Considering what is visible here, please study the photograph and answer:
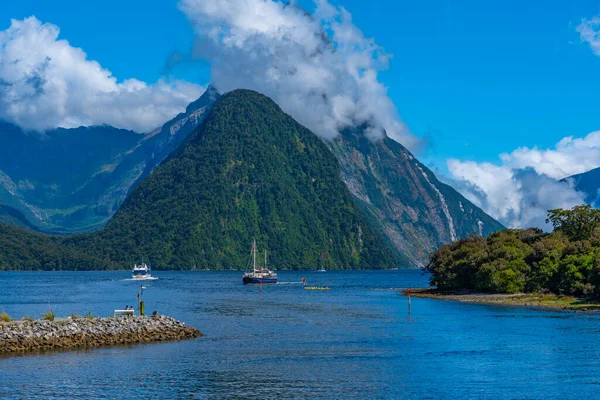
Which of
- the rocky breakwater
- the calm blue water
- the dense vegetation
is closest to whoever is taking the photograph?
the calm blue water

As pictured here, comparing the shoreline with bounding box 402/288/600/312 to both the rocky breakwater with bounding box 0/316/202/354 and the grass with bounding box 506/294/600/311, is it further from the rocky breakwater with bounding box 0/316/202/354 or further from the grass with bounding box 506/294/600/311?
the rocky breakwater with bounding box 0/316/202/354

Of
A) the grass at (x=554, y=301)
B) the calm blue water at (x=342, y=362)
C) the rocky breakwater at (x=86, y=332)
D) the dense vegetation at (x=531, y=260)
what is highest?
the dense vegetation at (x=531, y=260)

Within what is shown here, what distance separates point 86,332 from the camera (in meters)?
78.1

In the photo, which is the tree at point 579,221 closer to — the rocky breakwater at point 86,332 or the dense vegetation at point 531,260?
the dense vegetation at point 531,260

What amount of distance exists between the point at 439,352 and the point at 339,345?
33.9 ft

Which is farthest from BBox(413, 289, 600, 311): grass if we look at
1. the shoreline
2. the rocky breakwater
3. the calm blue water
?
the rocky breakwater

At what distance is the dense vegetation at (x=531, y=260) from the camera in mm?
133750

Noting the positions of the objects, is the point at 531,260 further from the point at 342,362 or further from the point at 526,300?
the point at 342,362

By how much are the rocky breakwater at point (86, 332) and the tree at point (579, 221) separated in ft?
338

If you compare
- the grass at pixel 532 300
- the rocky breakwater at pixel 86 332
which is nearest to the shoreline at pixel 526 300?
the grass at pixel 532 300

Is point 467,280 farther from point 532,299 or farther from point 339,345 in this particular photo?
point 339,345

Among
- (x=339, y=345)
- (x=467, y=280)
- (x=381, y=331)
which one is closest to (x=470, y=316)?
(x=381, y=331)

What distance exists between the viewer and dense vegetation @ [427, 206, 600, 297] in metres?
134

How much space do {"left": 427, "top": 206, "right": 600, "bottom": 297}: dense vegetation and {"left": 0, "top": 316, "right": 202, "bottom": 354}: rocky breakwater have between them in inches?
2958
